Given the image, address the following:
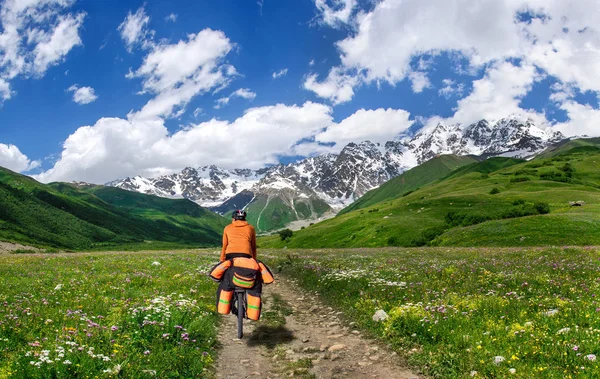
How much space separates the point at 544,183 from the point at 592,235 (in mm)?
67494

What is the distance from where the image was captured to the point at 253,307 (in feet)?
38.9

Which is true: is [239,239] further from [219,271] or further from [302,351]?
[302,351]

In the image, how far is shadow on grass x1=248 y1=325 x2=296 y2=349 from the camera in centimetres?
1214

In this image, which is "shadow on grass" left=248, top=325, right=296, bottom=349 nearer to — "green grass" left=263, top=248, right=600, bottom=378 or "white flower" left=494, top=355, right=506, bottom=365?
"green grass" left=263, top=248, right=600, bottom=378

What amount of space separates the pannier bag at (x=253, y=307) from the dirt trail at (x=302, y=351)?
0.97 meters

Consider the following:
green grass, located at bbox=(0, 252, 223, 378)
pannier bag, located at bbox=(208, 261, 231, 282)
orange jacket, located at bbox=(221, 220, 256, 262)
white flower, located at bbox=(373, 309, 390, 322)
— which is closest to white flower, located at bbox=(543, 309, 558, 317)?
white flower, located at bbox=(373, 309, 390, 322)

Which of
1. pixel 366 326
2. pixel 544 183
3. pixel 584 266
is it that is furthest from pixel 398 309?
pixel 544 183

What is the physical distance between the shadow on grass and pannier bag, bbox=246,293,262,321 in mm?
1024

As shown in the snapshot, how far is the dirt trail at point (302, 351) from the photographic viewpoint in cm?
943

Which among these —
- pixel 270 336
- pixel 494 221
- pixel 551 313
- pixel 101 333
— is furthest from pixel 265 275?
pixel 494 221

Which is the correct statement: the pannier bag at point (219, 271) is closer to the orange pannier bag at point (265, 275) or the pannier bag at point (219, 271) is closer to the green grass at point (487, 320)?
the orange pannier bag at point (265, 275)

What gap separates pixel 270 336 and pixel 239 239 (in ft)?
11.8

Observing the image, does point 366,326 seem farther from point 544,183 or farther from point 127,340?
point 544,183

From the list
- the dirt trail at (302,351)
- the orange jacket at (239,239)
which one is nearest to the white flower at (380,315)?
the dirt trail at (302,351)
